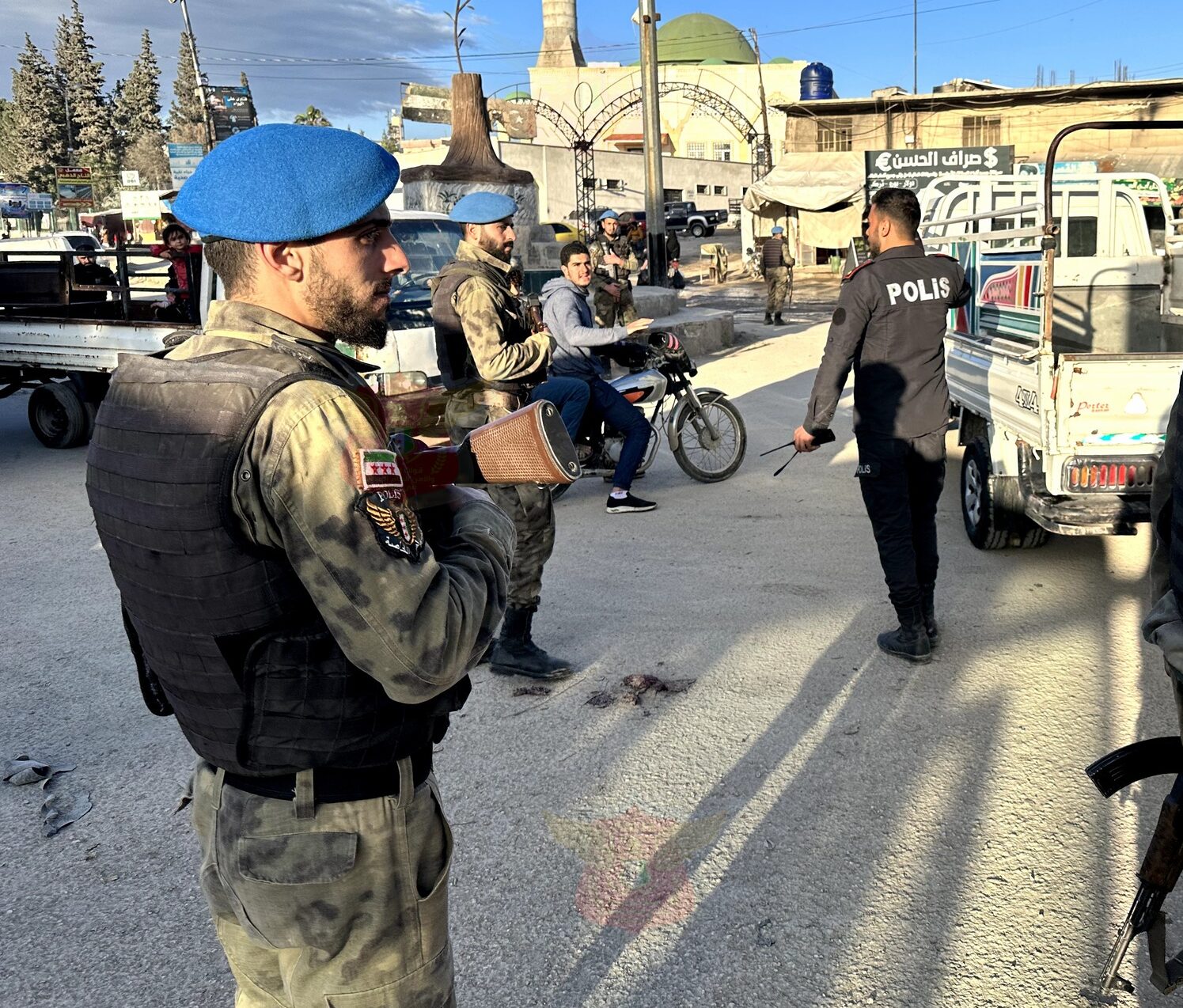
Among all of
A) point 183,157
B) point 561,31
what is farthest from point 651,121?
point 561,31

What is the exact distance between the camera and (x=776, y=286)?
18047 mm

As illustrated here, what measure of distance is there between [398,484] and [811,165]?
29.0 metres

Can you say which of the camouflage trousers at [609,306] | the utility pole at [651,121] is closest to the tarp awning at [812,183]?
the utility pole at [651,121]

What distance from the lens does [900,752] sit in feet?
11.4

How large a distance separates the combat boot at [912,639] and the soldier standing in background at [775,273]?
46.9 feet

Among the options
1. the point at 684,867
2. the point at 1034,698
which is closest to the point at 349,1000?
the point at 684,867

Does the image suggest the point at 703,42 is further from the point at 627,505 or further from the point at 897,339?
the point at 897,339

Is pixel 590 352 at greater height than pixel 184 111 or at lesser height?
lesser

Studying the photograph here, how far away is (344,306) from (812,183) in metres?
26.3

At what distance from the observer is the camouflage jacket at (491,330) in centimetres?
425

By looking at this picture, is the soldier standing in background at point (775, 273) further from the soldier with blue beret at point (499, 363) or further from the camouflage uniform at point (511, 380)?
the camouflage uniform at point (511, 380)

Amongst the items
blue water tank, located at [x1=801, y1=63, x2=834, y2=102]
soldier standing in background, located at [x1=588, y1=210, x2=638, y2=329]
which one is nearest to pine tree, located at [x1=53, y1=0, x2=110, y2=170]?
blue water tank, located at [x1=801, y1=63, x2=834, y2=102]

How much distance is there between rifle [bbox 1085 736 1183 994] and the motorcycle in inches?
191

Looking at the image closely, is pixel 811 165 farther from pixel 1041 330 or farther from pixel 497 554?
pixel 497 554
